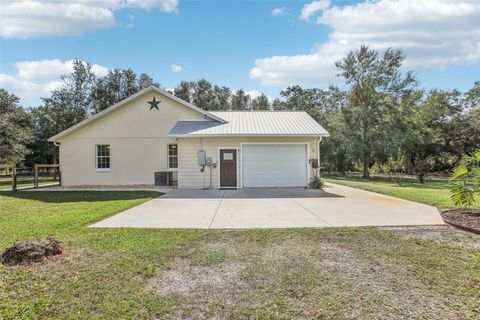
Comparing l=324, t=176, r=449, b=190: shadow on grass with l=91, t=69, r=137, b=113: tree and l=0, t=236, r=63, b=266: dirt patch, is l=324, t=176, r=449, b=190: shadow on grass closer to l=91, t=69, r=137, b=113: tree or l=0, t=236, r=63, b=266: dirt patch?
l=0, t=236, r=63, b=266: dirt patch

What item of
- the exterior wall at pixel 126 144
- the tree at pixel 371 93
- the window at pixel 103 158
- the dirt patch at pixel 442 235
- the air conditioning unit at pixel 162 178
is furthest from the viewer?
the tree at pixel 371 93

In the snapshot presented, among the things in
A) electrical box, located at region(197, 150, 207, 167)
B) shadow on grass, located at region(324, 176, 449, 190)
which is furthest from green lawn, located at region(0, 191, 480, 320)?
shadow on grass, located at region(324, 176, 449, 190)

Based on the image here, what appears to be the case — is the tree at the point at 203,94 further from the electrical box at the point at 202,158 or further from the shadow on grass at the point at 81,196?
the shadow on grass at the point at 81,196

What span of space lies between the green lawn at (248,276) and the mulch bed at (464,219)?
0.32 m

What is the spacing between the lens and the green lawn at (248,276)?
3.08m

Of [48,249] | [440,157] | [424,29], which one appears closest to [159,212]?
[48,249]

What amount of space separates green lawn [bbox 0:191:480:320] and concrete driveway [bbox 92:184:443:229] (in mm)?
851

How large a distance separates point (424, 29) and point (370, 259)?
11.9 m

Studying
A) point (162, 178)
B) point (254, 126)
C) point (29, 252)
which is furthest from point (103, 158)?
point (29, 252)

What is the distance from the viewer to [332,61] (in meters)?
30.7

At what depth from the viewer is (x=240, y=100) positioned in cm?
4853

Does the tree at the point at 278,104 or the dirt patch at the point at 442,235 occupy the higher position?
the tree at the point at 278,104

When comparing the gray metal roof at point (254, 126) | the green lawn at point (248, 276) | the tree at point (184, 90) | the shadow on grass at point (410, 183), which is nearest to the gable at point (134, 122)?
the gray metal roof at point (254, 126)

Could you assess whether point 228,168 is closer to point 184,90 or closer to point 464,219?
point 464,219
